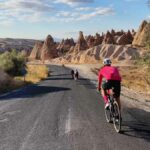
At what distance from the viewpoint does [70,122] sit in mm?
13320

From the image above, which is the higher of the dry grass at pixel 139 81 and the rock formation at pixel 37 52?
the dry grass at pixel 139 81

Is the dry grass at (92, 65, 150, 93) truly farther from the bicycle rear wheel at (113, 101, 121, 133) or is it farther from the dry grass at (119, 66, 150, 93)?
the bicycle rear wheel at (113, 101, 121, 133)

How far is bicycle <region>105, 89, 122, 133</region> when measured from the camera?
11541 mm

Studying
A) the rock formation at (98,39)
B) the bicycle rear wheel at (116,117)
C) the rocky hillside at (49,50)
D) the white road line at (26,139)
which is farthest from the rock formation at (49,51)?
the bicycle rear wheel at (116,117)

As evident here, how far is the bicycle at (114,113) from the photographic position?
11541mm

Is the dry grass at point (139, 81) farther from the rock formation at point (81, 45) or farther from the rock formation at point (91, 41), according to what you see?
the rock formation at point (91, 41)

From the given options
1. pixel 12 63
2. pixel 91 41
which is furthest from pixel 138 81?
pixel 91 41

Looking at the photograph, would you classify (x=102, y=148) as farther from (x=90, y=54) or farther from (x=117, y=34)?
(x=117, y=34)

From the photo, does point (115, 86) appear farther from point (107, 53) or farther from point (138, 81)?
point (107, 53)

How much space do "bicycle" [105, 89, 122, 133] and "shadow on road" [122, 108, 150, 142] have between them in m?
0.28

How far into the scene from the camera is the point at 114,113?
12.1 metres

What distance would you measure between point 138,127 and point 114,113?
82cm

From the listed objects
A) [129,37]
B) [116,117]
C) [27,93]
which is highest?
[116,117]

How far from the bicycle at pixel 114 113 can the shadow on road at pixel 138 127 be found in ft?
0.91
